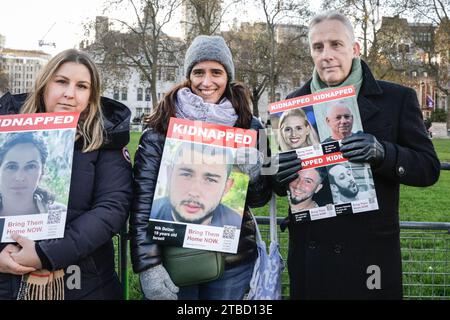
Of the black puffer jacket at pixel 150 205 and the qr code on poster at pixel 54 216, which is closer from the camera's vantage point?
the qr code on poster at pixel 54 216

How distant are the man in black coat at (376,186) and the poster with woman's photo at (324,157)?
100 millimetres

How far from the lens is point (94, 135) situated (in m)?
2.37

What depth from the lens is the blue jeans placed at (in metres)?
2.48

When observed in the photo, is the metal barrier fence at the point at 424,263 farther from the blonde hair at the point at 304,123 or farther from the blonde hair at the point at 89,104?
the blonde hair at the point at 89,104

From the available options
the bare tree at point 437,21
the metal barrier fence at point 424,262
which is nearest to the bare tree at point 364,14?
the bare tree at point 437,21

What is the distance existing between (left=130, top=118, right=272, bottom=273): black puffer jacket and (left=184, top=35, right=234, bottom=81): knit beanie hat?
365 mm

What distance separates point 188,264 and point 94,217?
50cm

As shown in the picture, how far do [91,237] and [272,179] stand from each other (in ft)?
3.03

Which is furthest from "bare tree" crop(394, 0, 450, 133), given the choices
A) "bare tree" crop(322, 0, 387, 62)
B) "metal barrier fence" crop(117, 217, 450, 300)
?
"metal barrier fence" crop(117, 217, 450, 300)

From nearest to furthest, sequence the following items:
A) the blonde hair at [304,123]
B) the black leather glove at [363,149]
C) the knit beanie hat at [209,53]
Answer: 1. the black leather glove at [363,149]
2. the blonde hair at [304,123]
3. the knit beanie hat at [209,53]

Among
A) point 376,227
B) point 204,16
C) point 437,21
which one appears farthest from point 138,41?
point 376,227

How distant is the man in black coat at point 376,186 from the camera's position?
2.46m

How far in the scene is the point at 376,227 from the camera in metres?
2.46

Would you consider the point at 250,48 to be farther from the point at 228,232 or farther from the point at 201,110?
the point at 228,232
